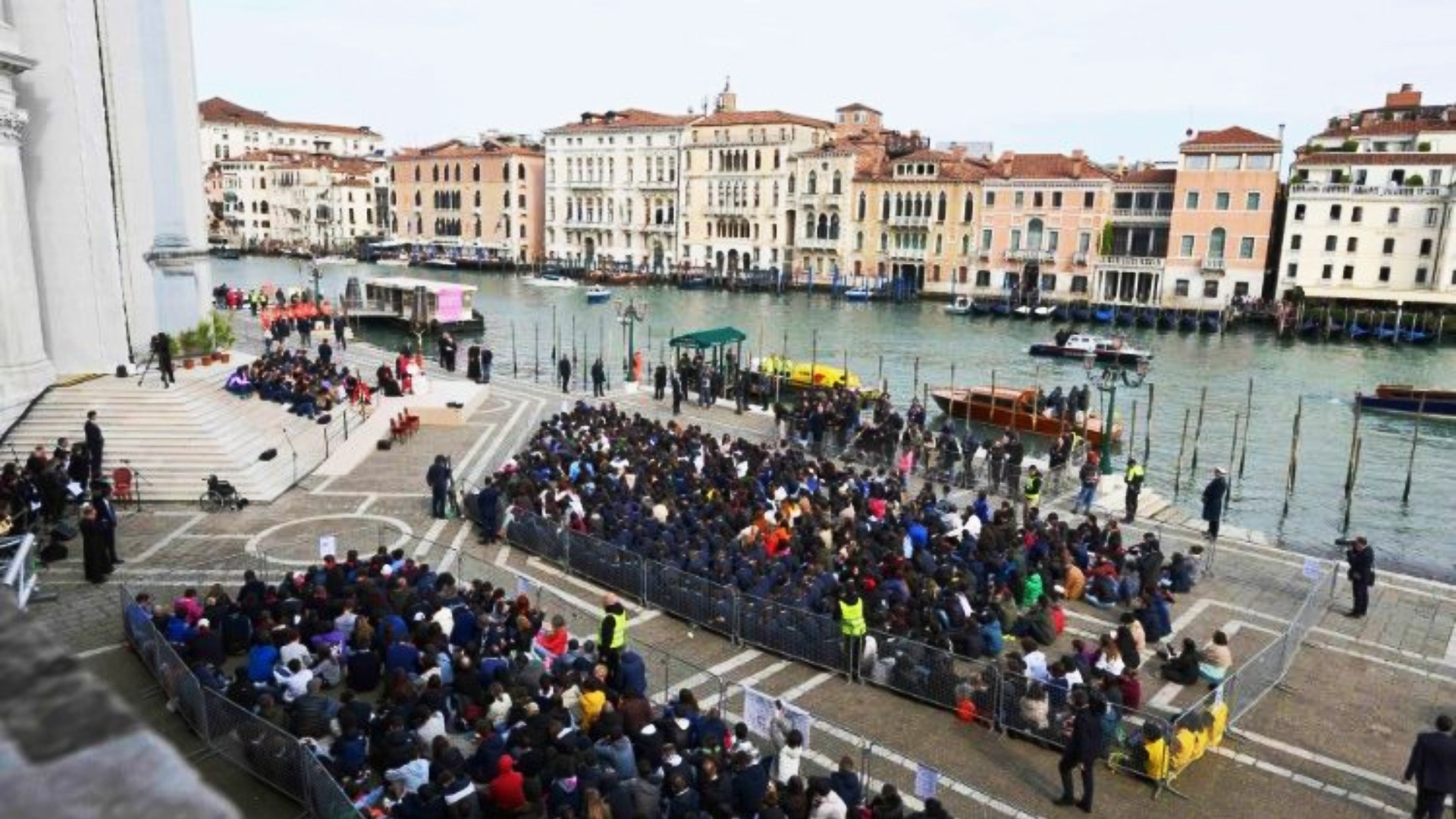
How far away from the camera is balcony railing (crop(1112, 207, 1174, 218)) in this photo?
218ft

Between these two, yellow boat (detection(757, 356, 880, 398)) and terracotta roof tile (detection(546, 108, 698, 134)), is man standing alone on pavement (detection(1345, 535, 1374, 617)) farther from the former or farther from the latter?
terracotta roof tile (detection(546, 108, 698, 134))

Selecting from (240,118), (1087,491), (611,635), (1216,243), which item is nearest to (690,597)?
(611,635)

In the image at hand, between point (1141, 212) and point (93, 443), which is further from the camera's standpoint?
point (1141, 212)

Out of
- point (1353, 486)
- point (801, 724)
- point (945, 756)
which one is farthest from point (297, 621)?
point (1353, 486)

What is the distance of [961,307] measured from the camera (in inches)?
2682

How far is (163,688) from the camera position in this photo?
11008mm

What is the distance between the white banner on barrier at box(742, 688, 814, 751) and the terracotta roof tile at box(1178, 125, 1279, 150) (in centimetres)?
6260

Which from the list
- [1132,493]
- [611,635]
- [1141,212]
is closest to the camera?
[611,635]

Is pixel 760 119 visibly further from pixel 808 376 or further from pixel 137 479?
pixel 137 479

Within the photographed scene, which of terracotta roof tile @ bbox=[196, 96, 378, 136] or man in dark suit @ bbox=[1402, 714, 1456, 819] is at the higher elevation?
terracotta roof tile @ bbox=[196, 96, 378, 136]

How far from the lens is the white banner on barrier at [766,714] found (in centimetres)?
980

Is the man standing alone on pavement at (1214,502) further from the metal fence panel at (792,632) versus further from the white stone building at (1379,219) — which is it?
the white stone building at (1379,219)

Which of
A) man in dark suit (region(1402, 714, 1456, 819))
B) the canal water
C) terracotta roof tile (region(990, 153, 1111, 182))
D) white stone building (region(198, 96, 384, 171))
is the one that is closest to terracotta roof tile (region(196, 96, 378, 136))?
white stone building (region(198, 96, 384, 171))

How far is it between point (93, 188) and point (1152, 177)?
203 feet
